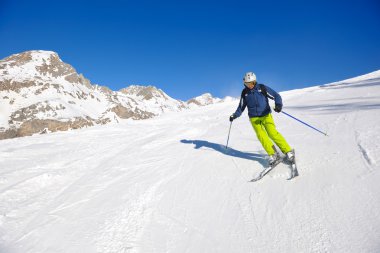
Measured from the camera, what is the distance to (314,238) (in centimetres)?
389

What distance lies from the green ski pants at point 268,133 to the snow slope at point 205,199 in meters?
0.52

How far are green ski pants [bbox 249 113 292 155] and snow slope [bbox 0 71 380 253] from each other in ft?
1.72

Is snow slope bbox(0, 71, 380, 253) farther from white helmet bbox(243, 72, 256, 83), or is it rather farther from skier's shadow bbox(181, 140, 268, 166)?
white helmet bbox(243, 72, 256, 83)

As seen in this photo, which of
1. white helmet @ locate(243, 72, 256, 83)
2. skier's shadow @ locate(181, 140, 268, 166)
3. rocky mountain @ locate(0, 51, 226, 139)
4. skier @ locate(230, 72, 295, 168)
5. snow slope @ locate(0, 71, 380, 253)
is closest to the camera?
snow slope @ locate(0, 71, 380, 253)

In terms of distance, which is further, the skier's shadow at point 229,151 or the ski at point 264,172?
the skier's shadow at point 229,151

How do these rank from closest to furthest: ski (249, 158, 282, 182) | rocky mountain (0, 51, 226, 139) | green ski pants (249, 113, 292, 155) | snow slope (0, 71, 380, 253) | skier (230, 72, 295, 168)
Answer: snow slope (0, 71, 380, 253) → ski (249, 158, 282, 182) → green ski pants (249, 113, 292, 155) → skier (230, 72, 295, 168) → rocky mountain (0, 51, 226, 139)

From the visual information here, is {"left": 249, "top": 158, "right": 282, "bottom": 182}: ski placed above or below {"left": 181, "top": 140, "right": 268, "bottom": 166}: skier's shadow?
below

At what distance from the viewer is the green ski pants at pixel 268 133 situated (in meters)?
6.65

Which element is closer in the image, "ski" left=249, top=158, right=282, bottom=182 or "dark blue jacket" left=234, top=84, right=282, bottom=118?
"ski" left=249, top=158, right=282, bottom=182

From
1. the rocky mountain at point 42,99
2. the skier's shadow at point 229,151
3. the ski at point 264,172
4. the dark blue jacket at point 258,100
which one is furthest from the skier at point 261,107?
the rocky mountain at point 42,99

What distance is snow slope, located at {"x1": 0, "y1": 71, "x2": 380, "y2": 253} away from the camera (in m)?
4.15

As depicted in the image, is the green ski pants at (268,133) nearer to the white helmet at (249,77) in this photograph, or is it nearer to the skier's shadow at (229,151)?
the skier's shadow at (229,151)

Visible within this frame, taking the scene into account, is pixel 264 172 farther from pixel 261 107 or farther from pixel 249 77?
pixel 249 77

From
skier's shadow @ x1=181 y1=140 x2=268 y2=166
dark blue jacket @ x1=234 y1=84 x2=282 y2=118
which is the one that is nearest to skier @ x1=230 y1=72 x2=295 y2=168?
dark blue jacket @ x1=234 y1=84 x2=282 y2=118
